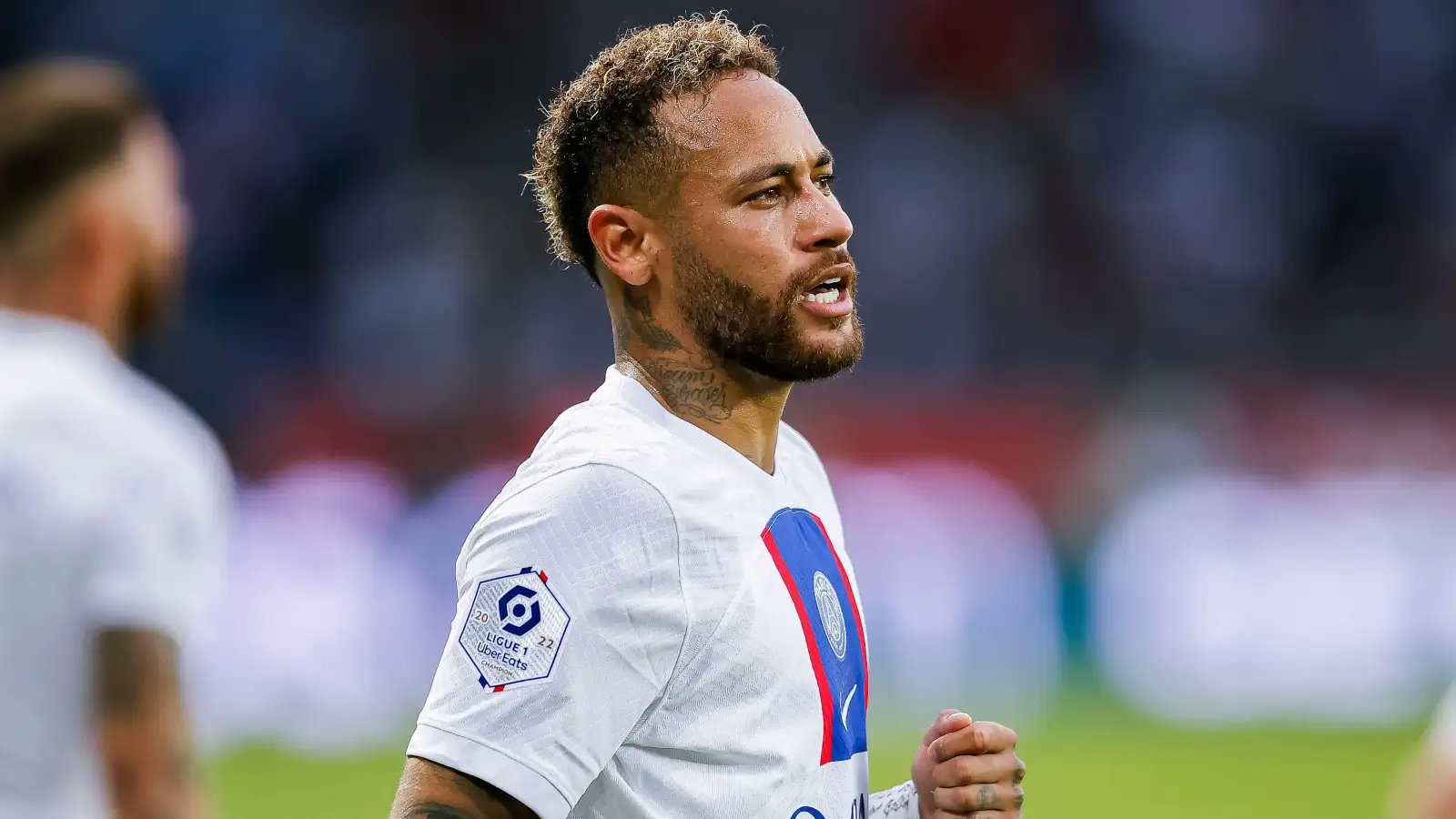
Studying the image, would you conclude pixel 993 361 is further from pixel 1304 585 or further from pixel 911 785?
pixel 911 785

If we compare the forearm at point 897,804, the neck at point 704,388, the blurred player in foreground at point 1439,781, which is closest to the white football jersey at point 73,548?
the neck at point 704,388

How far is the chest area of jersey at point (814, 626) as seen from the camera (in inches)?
107

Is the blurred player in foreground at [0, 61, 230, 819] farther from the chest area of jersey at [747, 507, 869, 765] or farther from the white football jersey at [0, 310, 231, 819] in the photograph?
the chest area of jersey at [747, 507, 869, 765]

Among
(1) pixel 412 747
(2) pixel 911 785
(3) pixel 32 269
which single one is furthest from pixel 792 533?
(3) pixel 32 269

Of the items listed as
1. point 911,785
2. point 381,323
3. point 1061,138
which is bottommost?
point 911,785

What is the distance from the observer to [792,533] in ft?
9.53

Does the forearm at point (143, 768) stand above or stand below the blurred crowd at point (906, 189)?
below

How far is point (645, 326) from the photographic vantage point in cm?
300

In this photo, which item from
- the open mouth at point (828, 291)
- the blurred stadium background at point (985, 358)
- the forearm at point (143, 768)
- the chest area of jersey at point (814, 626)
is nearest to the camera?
the forearm at point (143, 768)

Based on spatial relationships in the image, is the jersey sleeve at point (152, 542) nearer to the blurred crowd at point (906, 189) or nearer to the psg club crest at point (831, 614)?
the psg club crest at point (831, 614)

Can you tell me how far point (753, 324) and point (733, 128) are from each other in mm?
323

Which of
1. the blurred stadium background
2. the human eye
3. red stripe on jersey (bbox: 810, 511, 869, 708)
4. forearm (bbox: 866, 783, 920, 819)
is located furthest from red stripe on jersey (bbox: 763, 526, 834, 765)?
the blurred stadium background

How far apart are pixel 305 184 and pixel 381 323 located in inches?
73.5

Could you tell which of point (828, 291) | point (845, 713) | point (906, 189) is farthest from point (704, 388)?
point (906, 189)
